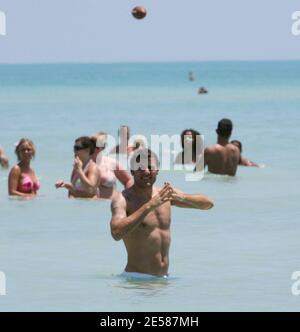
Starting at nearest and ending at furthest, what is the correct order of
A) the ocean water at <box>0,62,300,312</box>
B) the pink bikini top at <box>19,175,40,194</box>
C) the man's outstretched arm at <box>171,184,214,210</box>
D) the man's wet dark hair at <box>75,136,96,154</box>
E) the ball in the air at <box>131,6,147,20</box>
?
the man's outstretched arm at <box>171,184,214,210</box> → the ocean water at <box>0,62,300,312</box> → the man's wet dark hair at <box>75,136,96,154</box> → the pink bikini top at <box>19,175,40,194</box> → the ball in the air at <box>131,6,147,20</box>

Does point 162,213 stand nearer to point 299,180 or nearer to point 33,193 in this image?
point 33,193

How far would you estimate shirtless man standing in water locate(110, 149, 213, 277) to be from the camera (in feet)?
38.3

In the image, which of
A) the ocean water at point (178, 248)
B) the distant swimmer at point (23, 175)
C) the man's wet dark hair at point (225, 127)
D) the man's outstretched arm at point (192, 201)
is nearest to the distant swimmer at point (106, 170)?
the ocean water at point (178, 248)

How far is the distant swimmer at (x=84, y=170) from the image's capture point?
1758 cm

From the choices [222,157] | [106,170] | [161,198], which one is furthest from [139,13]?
[161,198]

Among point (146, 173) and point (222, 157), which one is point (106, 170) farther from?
point (146, 173)

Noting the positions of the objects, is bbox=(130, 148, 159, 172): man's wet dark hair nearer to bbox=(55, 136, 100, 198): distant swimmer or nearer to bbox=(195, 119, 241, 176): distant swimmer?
bbox=(55, 136, 100, 198): distant swimmer

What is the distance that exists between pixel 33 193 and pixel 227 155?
15.4 ft

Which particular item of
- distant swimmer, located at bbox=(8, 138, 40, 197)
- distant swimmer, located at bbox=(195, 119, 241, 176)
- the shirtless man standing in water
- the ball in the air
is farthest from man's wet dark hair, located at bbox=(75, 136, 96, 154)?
the ball in the air

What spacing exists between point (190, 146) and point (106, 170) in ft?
16.6

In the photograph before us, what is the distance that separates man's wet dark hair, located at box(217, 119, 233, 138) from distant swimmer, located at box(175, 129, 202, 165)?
100cm

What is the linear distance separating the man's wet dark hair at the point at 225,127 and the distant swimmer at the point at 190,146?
1.00m

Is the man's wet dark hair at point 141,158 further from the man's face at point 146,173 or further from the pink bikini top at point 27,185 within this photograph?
the pink bikini top at point 27,185

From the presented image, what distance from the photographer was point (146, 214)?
11.6 m
